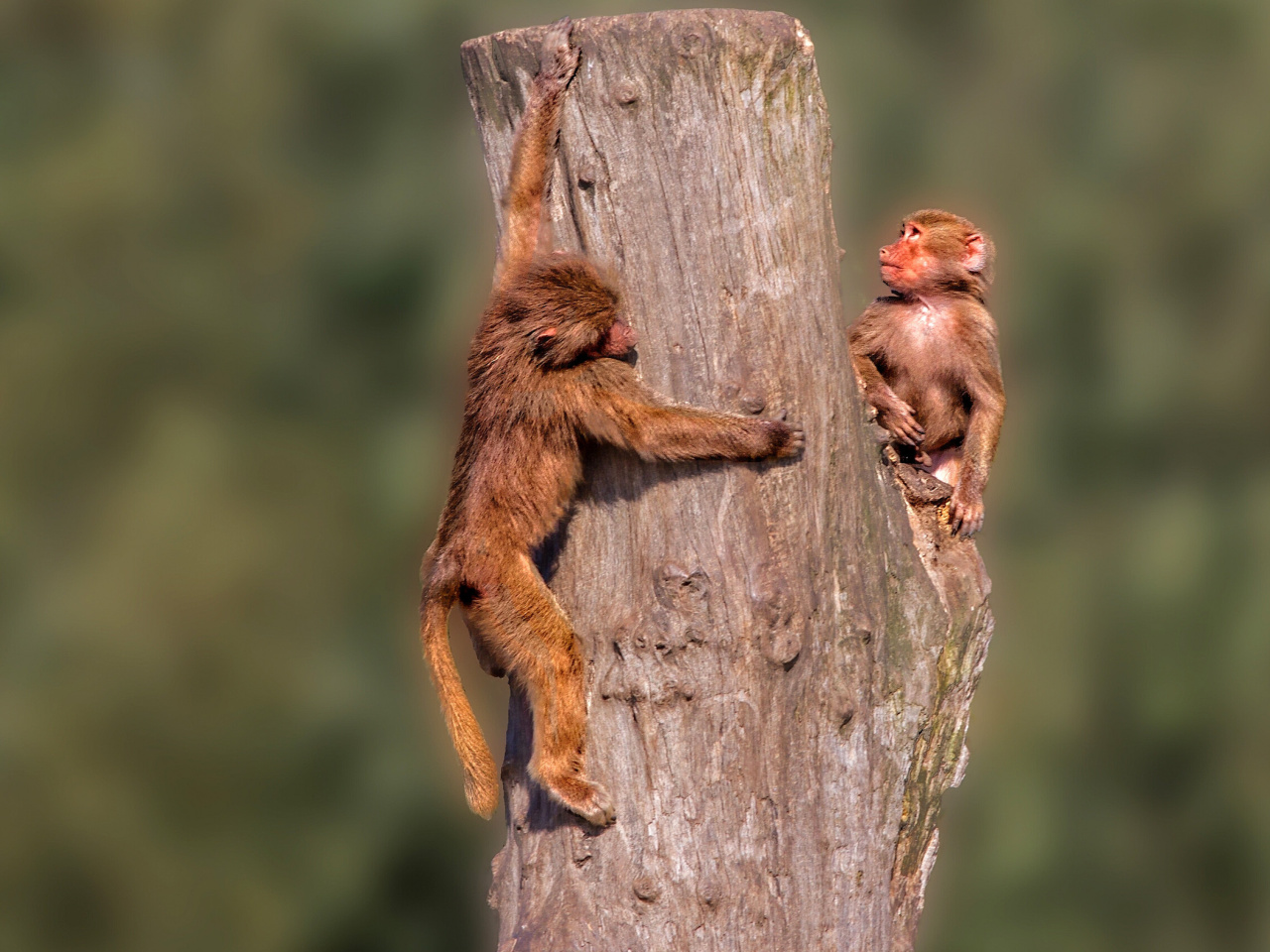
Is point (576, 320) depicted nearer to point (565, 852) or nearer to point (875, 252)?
point (565, 852)

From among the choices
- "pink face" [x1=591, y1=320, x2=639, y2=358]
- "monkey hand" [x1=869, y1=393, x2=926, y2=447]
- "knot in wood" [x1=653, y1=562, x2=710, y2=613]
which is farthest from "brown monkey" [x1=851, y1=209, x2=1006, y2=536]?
"knot in wood" [x1=653, y1=562, x2=710, y2=613]

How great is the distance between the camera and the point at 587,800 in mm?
3840

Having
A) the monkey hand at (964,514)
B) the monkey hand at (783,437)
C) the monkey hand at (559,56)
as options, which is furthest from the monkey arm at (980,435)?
the monkey hand at (559,56)

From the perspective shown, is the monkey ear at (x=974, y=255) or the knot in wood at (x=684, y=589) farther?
the monkey ear at (x=974, y=255)

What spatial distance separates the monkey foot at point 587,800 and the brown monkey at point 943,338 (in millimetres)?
1783

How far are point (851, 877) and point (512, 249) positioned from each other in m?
2.04

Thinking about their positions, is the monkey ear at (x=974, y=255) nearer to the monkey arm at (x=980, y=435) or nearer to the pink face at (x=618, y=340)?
the monkey arm at (x=980, y=435)

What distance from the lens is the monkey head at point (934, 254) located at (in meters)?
4.98

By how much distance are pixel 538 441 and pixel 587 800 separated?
40.2 inches

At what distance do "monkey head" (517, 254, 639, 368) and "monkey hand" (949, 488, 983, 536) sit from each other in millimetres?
1202

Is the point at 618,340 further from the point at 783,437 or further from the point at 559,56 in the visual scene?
the point at 559,56

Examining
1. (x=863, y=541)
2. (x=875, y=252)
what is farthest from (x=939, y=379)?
(x=863, y=541)

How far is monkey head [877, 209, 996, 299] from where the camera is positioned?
4980 millimetres

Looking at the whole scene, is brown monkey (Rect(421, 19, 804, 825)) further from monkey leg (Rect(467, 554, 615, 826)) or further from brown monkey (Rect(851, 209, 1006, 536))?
brown monkey (Rect(851, 209, 1006, 536))
